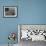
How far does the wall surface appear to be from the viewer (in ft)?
14.4

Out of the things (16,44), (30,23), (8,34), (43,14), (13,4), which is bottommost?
(16,44)

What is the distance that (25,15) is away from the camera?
14.5 ft

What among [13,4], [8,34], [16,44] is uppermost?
[13,4]

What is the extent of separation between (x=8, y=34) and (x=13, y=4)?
978 millimetres

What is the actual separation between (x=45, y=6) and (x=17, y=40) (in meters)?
1.42

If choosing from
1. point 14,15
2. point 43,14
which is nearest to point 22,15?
point 14,15

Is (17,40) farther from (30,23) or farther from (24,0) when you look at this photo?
(24,0)

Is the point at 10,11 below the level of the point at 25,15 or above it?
above

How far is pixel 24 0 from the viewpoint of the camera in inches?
174

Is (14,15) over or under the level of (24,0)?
under

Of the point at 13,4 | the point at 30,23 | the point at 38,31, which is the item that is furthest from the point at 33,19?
the point at 13,4

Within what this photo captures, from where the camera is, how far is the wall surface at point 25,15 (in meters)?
4.40

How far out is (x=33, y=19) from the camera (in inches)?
173

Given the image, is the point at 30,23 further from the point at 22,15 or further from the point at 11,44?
the point at 11,44
